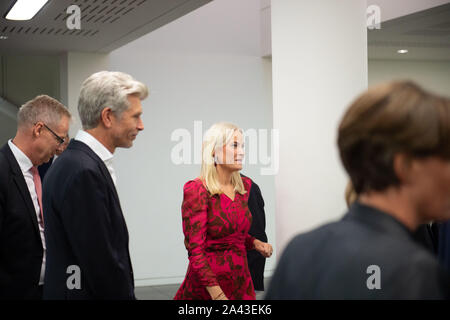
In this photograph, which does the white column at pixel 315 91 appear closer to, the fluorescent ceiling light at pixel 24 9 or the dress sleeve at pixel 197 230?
the dress sleeve at pixel 197 230

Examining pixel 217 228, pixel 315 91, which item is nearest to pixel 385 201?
pixel 315 91

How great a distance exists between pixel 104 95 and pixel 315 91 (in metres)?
1.14

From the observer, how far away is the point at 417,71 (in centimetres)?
631

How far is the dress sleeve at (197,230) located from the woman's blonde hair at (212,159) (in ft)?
0.25

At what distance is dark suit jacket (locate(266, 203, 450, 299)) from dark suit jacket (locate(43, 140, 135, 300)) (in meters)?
1.11

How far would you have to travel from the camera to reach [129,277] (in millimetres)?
2283

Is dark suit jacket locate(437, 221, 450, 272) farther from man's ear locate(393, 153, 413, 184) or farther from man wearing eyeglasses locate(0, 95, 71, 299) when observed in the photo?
man wearing eyeglasses locate(0, 95, 71, 299)

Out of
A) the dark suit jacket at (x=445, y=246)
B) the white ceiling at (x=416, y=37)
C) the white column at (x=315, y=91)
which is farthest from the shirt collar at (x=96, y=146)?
the white ceiling at (x=416, y=37)

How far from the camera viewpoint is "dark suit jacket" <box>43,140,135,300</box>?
2.15 m

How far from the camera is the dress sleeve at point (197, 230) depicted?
305cm

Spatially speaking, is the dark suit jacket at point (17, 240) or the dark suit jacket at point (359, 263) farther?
the dark suit jacket at point (17, 240)
